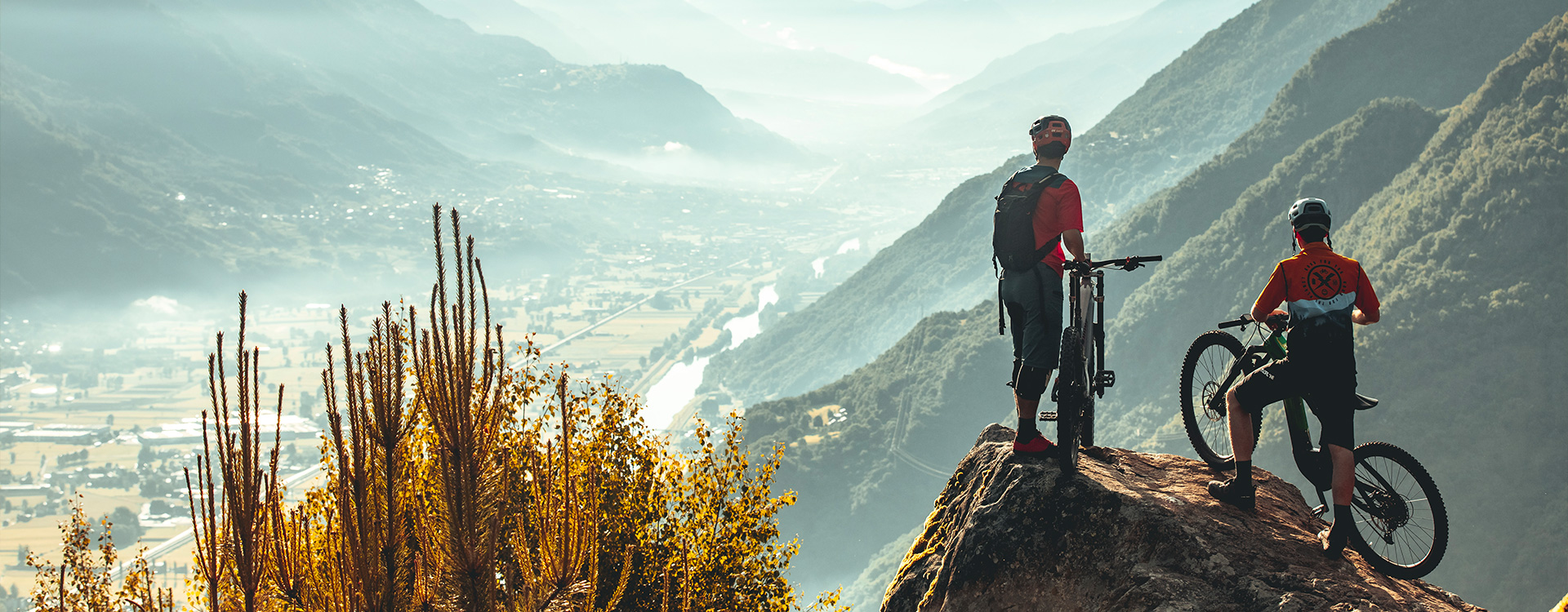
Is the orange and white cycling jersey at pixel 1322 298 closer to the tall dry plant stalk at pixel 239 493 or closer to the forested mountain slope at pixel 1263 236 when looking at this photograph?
the tall dry plant stalk at pixel 239 493

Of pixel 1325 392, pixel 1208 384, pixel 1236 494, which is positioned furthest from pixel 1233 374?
pixel 1325 392

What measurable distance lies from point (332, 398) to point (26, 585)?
6913 inches

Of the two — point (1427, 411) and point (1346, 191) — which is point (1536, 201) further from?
point (1346, 191)

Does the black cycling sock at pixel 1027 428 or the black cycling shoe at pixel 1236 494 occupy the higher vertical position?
the black cycling sock at pixel 1027 428

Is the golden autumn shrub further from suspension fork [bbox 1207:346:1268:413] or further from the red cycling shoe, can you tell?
suspension fork [bbox 1207:346:1268:413]

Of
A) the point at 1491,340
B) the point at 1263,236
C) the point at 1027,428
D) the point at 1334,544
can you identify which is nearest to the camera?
the point at 1334,544

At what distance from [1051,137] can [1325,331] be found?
11.0 feet

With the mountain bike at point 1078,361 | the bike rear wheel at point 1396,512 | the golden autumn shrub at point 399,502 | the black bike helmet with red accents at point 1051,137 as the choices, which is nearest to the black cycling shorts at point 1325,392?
the bike rear wheel at point 1396,512

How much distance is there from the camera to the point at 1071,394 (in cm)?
894

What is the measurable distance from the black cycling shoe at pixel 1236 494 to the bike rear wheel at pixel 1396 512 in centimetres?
92

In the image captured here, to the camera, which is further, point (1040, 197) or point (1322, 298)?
point (1040, 197)

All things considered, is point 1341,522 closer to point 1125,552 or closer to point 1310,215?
point 1125,552

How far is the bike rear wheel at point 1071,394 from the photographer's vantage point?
877 cm

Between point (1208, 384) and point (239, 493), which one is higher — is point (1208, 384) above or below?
above
